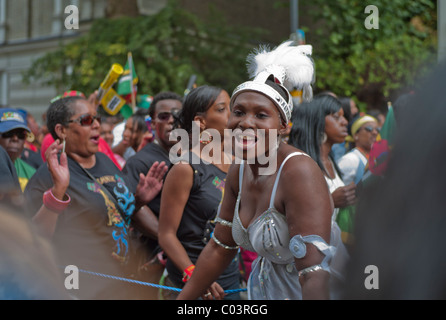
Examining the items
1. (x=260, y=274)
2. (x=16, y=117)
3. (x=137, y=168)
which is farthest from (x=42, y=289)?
(x=16, y=117)

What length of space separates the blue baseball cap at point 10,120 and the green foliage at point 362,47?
27.8 ft

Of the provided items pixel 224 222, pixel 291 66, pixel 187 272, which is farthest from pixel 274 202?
pixel 187 272

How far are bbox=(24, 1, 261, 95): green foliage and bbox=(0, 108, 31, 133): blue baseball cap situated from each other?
7.09 m

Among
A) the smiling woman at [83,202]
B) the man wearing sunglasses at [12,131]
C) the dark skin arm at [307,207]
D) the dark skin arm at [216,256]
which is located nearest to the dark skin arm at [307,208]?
the dark skin arm at [307,207]

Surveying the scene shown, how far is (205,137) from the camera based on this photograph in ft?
11.9

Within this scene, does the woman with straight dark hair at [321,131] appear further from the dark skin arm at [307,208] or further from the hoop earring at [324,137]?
the dark skin arm at [307,208]

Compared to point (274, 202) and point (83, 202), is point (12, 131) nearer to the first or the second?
point (83, 202)

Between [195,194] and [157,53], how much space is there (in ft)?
29.7

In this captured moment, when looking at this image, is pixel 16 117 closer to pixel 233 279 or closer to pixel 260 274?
pixel 233 279

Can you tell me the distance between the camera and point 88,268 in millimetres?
3385

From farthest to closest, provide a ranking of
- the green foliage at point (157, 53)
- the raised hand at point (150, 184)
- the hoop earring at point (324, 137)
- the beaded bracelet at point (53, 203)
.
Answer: the green foliage at point (157, 53) → the hoop earring at point (324, 137) → the raised hand at point (150, 184) → the beaded bracelet at point (53, 203)

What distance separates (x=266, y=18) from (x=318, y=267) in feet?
56.0

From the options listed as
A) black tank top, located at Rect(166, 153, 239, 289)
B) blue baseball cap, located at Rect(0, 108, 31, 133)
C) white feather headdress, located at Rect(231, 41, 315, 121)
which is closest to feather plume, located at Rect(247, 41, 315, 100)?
white feather headdress, located at Rect(231, 41, 315, 121)

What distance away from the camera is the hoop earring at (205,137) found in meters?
3.60
